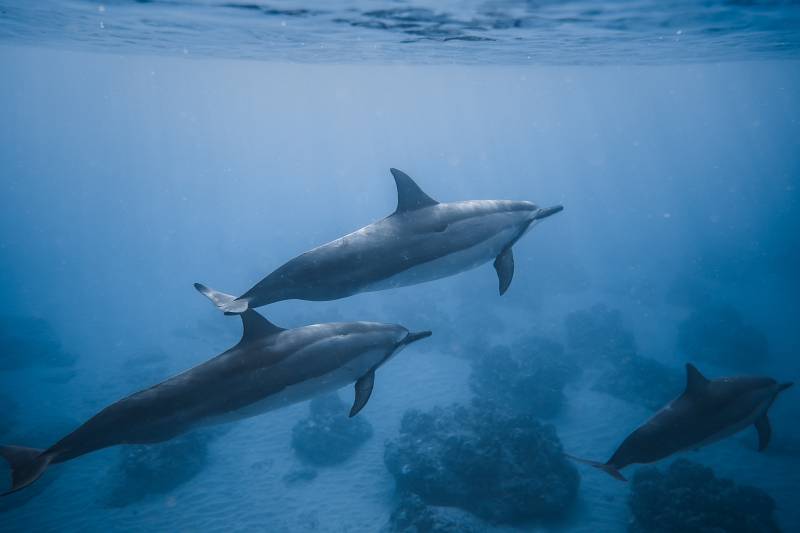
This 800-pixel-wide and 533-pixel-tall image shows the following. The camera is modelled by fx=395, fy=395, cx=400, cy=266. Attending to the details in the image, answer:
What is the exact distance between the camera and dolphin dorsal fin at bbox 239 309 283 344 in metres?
3.76

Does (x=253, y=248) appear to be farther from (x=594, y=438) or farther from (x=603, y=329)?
(x=594, y=438)

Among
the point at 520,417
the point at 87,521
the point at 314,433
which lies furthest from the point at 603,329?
the point at 87,521

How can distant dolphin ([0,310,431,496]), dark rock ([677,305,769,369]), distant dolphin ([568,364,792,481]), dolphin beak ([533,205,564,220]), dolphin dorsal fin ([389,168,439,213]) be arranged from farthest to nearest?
dark rock ([677,305,769,369]) → dolphin beak ([533,205,564,220]) → distant dolphin ([568,364,792,481]) → dolphin dorsal fin ([389,168,439,213]) → distant dolphin ([0,310,431,496])

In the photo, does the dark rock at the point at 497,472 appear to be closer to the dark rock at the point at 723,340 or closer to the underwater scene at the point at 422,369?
the underwater scene at the point at 422,369

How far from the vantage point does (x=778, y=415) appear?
1393cm

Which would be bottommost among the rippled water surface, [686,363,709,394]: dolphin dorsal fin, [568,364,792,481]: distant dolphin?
[568,364,792,481]: distant dolphin

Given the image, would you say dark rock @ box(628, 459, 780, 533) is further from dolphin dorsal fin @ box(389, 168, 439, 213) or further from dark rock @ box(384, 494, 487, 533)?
dolphin dorsal fin @ box(389, 168, 439, 213)

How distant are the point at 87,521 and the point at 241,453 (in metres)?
4.08

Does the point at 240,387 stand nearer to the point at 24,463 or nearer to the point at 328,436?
the point at 24,463

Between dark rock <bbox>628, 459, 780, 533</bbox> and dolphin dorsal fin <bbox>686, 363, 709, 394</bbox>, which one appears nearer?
dolphin dorsal fin <bbox>686, 363, 709, 394</bbox>

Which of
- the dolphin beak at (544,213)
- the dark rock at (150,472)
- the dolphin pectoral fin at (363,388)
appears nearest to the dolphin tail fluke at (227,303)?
the dolphin pectoral fin at (363,388)

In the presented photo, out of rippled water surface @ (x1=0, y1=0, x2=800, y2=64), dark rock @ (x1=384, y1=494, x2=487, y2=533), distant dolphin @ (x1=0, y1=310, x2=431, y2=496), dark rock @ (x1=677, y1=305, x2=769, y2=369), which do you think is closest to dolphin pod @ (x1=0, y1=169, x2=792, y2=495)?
distant dolphin @ (x1=0, y1=310, x2=431, y2=496)

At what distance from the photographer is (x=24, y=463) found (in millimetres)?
3463

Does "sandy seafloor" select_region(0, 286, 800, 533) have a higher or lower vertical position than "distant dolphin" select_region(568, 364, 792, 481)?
lower
